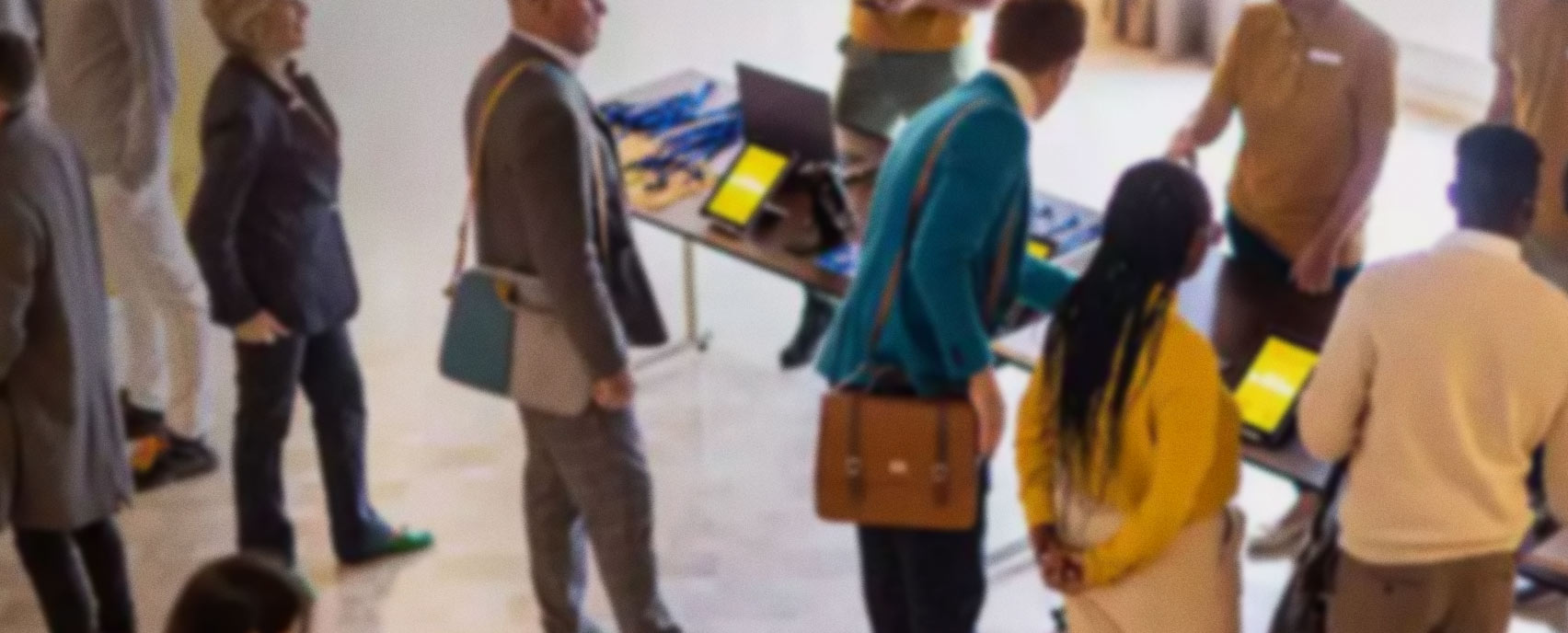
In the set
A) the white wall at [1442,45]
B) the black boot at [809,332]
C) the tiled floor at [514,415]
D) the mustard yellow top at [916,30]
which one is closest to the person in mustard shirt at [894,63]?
the mustard yellow top at [916,30]

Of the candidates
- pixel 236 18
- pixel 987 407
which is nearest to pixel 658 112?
pixel 236 18

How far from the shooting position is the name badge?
506cm

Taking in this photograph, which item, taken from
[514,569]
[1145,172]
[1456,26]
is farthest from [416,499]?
[1456,26]

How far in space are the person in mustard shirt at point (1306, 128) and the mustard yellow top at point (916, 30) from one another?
862 mm

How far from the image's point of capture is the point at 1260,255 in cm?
528

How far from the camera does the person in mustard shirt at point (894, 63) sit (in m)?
5.98

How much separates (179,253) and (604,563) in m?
1.66

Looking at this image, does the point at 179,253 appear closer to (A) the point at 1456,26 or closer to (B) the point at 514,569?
(B) the point at 514,569

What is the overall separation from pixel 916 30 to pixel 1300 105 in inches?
45.9

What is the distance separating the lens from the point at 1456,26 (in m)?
8.05

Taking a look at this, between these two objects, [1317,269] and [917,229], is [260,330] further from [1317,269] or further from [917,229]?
[1317,269]

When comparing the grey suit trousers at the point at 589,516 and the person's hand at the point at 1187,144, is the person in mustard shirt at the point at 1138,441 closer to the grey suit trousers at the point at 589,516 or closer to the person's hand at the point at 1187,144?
the grey suit trousers at the point at 589,516

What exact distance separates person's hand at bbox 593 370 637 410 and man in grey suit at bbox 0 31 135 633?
96 cm

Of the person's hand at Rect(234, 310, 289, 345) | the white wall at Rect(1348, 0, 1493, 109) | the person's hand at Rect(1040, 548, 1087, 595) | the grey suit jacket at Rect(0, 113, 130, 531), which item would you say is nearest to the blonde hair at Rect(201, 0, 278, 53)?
the grey suit jacket at Rect(0, 113, 130, 531)
